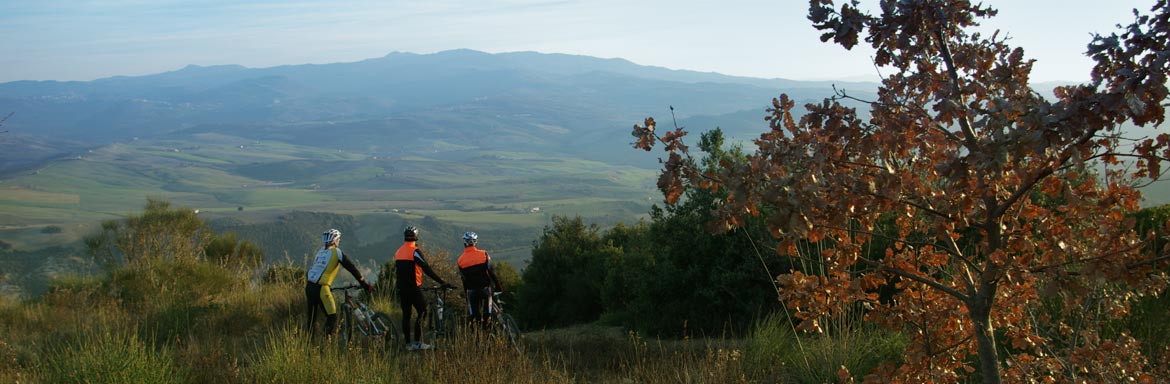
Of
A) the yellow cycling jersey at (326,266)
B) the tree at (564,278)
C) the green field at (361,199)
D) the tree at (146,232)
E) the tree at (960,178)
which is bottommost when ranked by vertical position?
the green field at (361,199)

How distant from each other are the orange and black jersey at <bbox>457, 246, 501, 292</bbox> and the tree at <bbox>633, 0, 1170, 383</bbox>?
7.43 meters

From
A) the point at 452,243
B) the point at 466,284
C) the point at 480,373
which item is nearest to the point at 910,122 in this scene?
the point at 480,373

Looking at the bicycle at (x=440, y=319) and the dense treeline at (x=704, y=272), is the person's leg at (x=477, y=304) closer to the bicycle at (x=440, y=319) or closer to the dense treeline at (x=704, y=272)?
the bicycle at (x=440, y=319)

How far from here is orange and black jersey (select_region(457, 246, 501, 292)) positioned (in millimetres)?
10875

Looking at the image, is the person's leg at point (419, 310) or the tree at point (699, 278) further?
the tree at point (699, 278)

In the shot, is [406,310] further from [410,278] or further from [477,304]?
[477,304]

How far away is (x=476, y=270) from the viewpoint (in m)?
10.9

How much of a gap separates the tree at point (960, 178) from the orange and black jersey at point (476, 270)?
7431 millimetres

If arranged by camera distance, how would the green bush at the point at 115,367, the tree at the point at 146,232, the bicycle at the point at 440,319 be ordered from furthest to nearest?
the tree at the point at 146,232 < the bicycle at the point at 440,319 < the green bush at the point at 115,367

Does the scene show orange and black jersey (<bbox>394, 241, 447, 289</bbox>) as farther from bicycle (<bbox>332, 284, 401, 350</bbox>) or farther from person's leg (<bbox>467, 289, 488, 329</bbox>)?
bicycle (<bbox>332, 284, 401, 350</bbox>)

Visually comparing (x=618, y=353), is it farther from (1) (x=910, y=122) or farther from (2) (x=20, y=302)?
(2) (x=20, y=302)

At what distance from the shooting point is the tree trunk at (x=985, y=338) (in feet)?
11.2

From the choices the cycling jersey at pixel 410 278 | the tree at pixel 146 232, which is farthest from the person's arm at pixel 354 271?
the tree at pixel 146 232

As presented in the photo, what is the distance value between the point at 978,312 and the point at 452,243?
→ 83.9 metres
